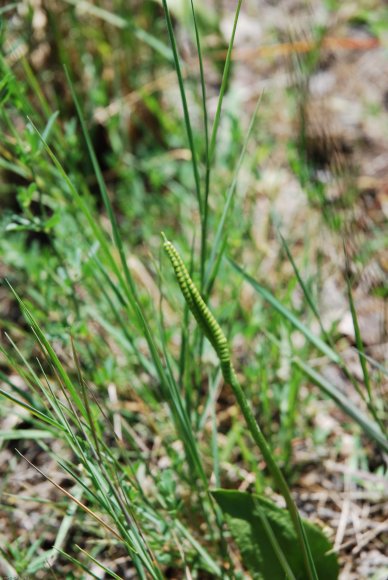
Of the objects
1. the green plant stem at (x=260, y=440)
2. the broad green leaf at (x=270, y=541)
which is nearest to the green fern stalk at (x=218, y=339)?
the green plant stem at (x=260, y=440)

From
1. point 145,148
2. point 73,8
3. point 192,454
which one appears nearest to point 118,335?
point 192,454

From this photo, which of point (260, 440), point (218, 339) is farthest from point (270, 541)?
point (218, 339)

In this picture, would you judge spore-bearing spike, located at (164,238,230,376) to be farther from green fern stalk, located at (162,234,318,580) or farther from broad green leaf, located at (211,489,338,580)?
broad green leaf, located at (211,489,338,580)

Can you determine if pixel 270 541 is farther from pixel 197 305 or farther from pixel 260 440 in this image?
pixel 197 305

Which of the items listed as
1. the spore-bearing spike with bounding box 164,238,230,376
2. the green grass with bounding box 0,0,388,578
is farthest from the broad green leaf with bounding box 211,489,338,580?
the spore-bearing spike with bounding box 164,238,230,376

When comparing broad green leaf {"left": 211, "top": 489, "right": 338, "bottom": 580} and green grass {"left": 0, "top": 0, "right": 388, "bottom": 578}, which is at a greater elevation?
green grass {"left": 0, "top": 0, "right": 388, "bottom": 578}

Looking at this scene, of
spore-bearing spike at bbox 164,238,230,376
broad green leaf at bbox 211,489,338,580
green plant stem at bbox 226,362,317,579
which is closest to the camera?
spore-bearing spike at bbox 164,238,230,376

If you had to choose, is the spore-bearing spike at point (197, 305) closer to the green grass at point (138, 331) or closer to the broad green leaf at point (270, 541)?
the green grass at point (138, 331)
